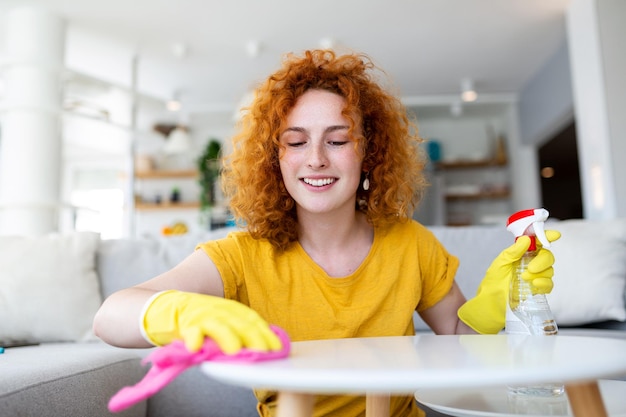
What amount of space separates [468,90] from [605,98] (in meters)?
2.15

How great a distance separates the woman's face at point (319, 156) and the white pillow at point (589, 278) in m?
1.03

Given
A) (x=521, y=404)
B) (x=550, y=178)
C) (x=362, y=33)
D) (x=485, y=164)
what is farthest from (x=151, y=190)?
(x=521, y=404)

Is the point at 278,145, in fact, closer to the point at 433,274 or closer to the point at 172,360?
the point at 433,274

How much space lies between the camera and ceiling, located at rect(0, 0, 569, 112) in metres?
4.15

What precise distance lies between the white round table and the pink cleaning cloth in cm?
1

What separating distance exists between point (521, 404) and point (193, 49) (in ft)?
15.2

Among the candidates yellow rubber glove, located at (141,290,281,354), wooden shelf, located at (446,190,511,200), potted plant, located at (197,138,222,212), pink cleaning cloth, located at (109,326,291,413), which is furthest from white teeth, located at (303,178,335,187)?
wooden shelf, located at (446,190,511,200)

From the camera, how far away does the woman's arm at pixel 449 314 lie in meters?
1.23

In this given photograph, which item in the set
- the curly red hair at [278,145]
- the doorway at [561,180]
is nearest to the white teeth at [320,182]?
the curly red hair at [278,145]

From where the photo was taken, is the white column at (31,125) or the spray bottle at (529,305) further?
the white column at (31,125)

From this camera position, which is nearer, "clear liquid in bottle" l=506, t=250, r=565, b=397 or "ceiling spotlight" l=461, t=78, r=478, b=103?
"clear liquid in bottle" l=506, t=250, r=565, b=397

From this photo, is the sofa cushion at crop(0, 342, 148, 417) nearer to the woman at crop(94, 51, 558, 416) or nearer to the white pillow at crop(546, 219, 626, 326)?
the woman at crop(94, 51, 558, 416)

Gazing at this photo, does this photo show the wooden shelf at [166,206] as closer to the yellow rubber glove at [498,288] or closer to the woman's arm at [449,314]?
the woman's arm at [449,314]

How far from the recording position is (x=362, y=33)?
4.66 metres
